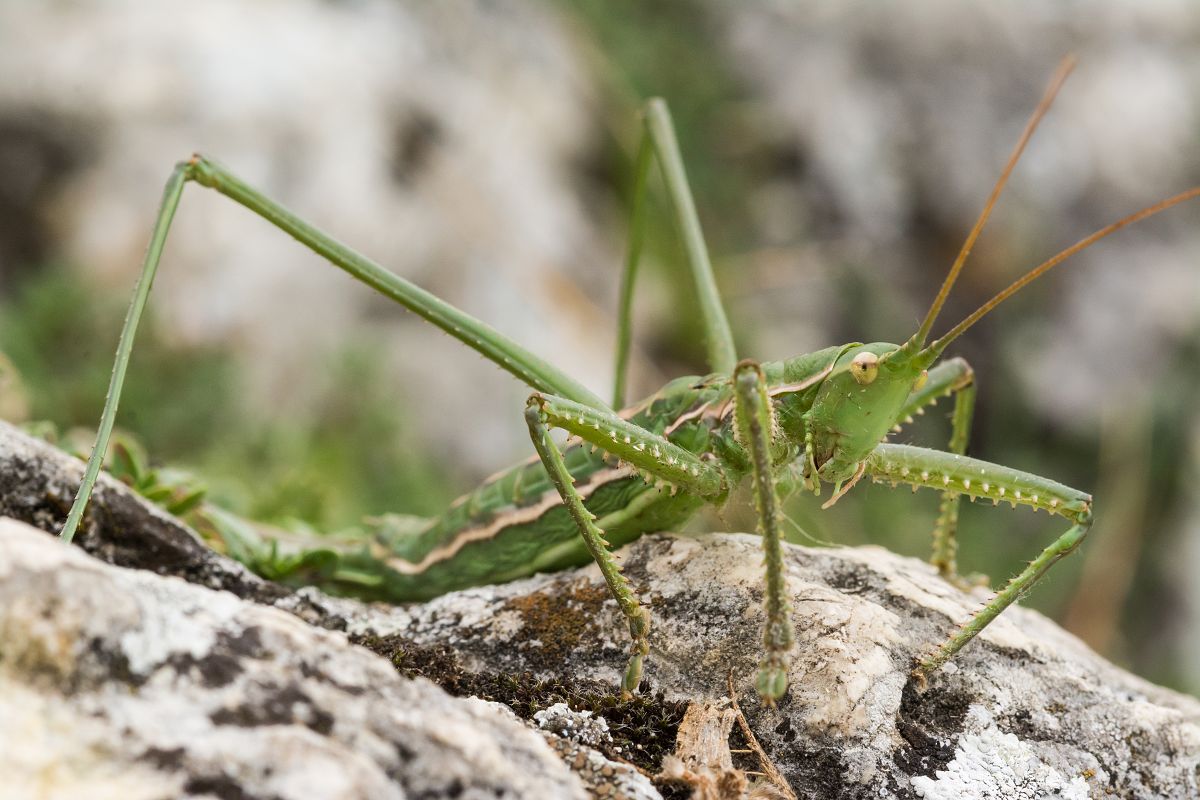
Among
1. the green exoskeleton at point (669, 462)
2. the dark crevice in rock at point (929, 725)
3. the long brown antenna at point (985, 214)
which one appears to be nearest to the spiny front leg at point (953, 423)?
the green exoskeleton at point (669, 462)

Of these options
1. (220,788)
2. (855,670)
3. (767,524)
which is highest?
(767,524)

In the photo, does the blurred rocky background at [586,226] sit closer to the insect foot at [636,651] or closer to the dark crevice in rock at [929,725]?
the insect foot at [636,651]

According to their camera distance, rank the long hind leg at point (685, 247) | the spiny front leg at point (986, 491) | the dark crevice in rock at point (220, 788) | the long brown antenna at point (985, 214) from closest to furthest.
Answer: the dark crevice in rock at point (220, 788) → the long brown antenna at point (985, 214) → the spiny front leg at point (986, 491) → the long hind leg at point (685, 247)

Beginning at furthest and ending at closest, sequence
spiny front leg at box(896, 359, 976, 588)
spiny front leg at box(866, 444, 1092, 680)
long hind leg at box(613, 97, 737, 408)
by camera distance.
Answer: long hind leg at box(613, 97, 737, 408)
spiny front leg at box(896, 359, 976, 588)
spiny front leg at box(866, 444, 1092, 680)

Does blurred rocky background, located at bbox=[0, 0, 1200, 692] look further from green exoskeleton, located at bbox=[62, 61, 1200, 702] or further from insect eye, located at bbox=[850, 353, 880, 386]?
insect eye, located at bbox=[850, 353, 880, 386]

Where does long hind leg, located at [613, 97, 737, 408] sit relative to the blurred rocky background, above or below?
→ below

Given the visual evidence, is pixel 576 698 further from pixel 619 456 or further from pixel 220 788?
pixel 220 788

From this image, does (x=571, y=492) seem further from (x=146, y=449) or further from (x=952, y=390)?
(x=146, y=449)

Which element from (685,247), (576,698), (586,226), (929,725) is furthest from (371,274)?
(586,226)

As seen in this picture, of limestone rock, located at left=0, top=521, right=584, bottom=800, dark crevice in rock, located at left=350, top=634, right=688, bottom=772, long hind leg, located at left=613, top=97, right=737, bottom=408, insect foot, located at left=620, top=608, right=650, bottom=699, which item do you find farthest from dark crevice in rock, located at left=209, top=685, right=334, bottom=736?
long hind leg, located at left=613, top=97, right=737, bottom=408
